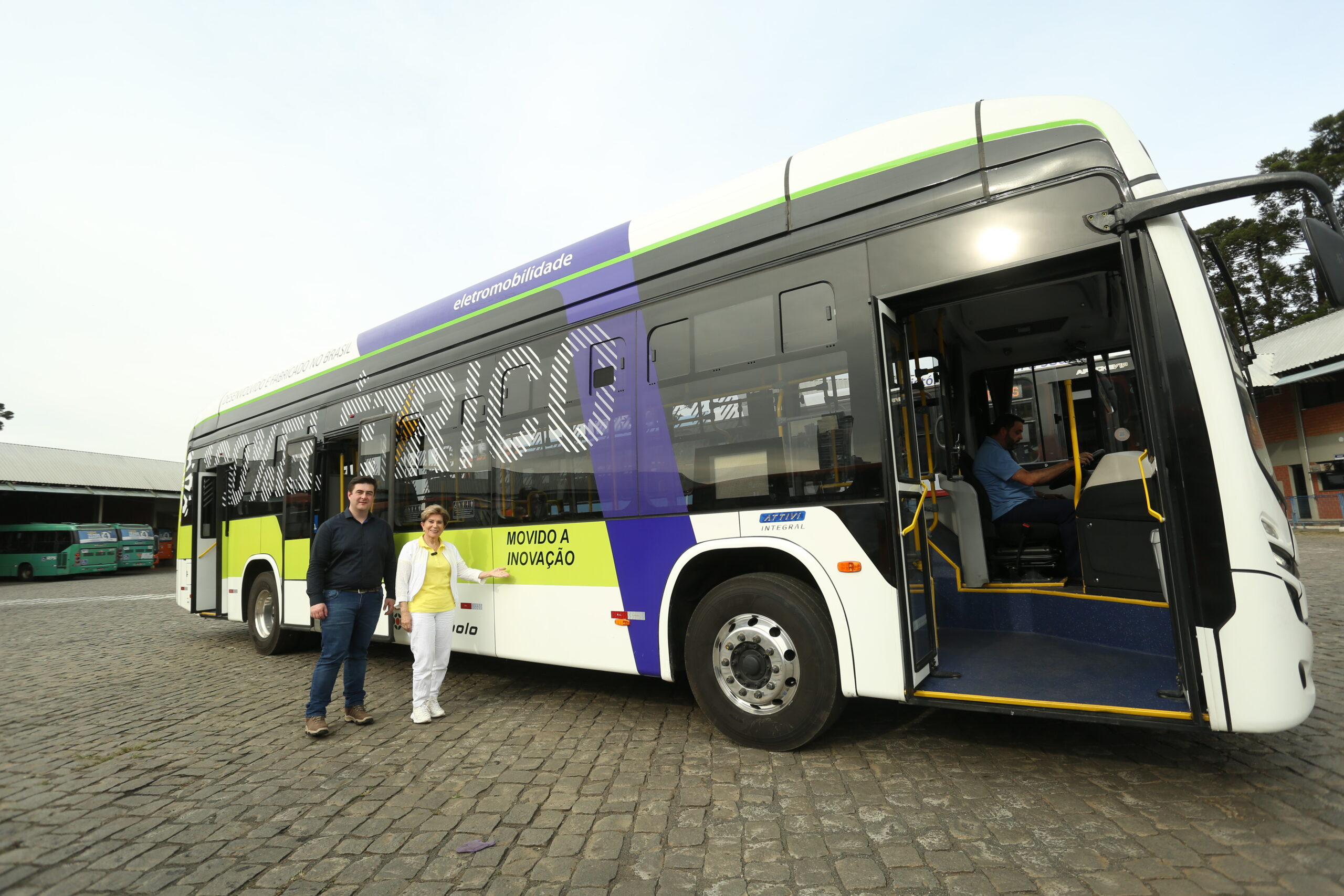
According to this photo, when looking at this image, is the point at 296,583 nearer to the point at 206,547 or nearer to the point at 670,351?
the point at 206,547

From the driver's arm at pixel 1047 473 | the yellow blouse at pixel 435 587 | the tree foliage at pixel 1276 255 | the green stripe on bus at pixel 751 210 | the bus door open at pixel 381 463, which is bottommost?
the yellow blouse at pixel 435 587

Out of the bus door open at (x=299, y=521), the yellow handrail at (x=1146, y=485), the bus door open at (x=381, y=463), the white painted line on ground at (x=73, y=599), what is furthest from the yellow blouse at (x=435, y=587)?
the white painted line on ground at (x=73, y=599)

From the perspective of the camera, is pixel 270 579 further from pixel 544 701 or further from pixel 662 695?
pixel 662 695

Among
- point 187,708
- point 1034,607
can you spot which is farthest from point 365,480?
point 1034,607

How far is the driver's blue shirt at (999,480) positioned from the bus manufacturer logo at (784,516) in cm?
240

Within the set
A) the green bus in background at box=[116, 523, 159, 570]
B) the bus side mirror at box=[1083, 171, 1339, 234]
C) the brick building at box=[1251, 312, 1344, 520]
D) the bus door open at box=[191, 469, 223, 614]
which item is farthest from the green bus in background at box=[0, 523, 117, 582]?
the brick building at box=[1251, 312, 1344, 520]

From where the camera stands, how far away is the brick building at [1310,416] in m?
20.0

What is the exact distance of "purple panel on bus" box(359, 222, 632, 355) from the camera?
5.05 m

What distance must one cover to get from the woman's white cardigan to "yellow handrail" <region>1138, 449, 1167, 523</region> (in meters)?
4.55

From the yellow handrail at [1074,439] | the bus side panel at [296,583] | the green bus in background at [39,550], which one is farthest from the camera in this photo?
the green bus in background at [39,550]

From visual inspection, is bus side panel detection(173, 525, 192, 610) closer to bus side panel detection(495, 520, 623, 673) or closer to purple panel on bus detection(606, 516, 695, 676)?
bus side panel detection(495, 520, 623, 673)

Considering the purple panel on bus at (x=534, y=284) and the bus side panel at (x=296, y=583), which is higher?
the purple panel on bus at (x=534, y=284)

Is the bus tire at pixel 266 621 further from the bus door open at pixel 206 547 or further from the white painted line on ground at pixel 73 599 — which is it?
the white painted line on ground at pixel 73 599

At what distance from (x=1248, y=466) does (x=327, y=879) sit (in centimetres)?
434
